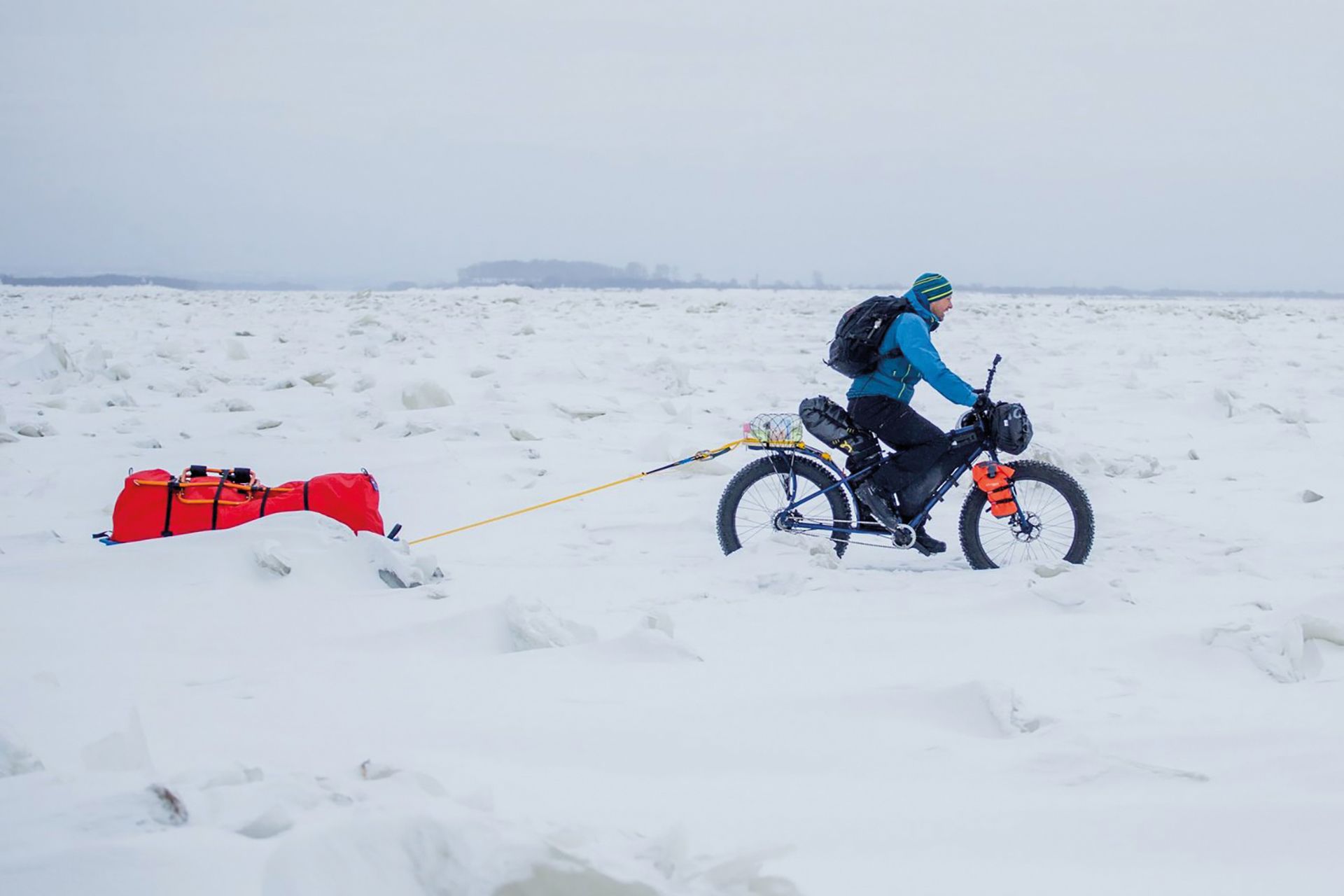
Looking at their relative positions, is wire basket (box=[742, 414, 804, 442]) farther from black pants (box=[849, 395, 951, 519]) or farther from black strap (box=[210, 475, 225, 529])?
black strap (box=[210, 475, 225, 529])

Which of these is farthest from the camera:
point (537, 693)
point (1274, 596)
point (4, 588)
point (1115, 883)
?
point (1274, 596)

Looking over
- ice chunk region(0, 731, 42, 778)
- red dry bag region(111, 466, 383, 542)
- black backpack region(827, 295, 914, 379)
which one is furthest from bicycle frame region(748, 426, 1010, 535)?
ice chunk region(0, 731, 42, 778)

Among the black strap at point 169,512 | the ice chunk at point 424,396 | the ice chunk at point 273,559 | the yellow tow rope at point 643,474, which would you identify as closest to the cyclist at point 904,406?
the yellow tow rope at point 643,474

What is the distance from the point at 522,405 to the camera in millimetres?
9812

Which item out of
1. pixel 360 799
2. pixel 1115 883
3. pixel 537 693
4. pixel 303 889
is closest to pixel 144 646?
pixel 537 693

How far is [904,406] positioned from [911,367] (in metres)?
0.22

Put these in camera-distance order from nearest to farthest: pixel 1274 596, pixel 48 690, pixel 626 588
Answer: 1. pixel 48 690
2. pixel 1274 596
3. pixel 626 588

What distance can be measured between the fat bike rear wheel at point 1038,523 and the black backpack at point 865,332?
0.91 metres

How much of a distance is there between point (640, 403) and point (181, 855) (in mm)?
8559

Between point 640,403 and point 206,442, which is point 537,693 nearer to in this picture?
point 206,442

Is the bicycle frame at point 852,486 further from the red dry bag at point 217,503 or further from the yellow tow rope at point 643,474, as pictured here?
the red dry bag at point 217,503

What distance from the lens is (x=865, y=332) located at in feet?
16.8

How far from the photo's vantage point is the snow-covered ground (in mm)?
2166

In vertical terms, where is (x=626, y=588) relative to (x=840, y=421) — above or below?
below
